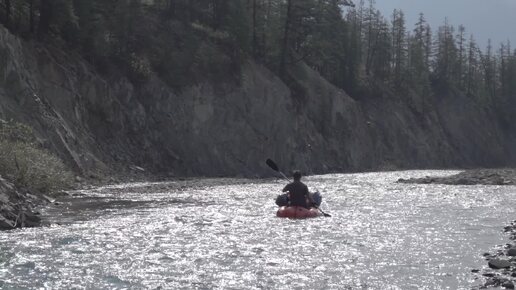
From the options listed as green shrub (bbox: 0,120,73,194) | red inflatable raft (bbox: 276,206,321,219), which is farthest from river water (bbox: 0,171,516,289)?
green shrub (bbox: 0,120,73,194)

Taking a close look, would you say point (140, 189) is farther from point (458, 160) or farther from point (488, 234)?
point (458, 160)

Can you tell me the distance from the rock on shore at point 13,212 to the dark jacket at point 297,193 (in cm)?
938

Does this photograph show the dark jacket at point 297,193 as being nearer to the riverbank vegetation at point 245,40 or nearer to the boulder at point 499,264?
the boulder at point 499,264

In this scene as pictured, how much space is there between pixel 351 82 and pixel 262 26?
21.9m

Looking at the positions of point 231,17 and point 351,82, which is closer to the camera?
point 231,17

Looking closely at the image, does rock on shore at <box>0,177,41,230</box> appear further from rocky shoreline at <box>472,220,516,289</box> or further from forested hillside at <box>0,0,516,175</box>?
forested hillside at <box>0,0,516,175</box>

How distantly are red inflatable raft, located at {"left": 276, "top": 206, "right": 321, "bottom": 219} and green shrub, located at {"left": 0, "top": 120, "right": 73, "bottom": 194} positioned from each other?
955cm

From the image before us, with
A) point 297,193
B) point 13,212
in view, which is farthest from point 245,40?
point 13,212

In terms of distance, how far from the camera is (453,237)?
58.8 ft

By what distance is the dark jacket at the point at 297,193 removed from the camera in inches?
936

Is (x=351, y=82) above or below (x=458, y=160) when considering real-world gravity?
above

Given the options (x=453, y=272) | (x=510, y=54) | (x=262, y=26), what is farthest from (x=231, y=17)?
(x=510, y=54)

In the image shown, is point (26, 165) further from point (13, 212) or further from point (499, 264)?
point (499, 264)

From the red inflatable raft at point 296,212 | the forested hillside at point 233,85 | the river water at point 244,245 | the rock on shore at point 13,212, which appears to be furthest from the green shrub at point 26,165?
the red inflatable raft at point 296,212
